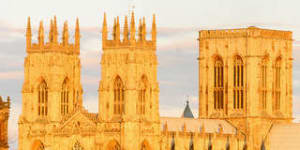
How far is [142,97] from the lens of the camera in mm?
95562

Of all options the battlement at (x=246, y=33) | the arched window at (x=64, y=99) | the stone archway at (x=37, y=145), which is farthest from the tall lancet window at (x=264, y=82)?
the stone archway at (x=37, y=145)

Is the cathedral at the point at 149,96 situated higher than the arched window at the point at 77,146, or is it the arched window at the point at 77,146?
the cathedral at the point at 149,96

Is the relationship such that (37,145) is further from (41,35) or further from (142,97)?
(142,97)

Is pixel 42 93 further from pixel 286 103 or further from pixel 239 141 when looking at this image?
pixel 286 103

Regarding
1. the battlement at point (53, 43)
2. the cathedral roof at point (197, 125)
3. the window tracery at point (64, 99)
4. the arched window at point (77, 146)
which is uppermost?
the battlement at point (53, 43)

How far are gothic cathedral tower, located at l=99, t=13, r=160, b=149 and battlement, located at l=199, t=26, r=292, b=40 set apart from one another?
17751mm

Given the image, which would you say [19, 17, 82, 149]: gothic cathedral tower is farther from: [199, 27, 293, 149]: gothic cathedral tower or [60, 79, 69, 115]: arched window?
[199, 27, 293, 149]: gothic cathedral tower

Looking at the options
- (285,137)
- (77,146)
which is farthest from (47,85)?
(285,137)

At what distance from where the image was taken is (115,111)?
314ft

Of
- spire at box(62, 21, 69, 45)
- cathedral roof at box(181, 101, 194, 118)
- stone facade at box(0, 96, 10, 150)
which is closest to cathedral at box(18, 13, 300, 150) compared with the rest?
spire at box(62, 21, 69, 45)

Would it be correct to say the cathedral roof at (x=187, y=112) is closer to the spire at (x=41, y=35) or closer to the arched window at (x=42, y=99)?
the arched window at (x=42, y=99)

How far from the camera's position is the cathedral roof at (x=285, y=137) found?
107 meters

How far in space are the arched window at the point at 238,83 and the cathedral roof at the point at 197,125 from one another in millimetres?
2921

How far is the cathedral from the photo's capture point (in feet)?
313
